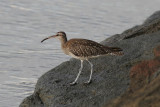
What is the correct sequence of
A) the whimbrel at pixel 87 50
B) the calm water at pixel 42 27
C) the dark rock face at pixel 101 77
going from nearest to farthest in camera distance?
1. the dark rock face at pixel 101 77
2. the whimbrel at pixel 87 50
3. the calm water at pixel 42 27

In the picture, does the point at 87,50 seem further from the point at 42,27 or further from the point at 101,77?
the point at 42,27

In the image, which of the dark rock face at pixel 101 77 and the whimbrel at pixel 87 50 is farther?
the whimbrel at pixel 87 50

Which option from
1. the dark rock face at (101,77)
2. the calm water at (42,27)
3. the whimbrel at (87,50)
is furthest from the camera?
the calm water at (42,27)

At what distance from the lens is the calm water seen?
67.3 ft

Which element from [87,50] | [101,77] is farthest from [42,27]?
[101,77]

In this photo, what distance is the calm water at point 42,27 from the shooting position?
20.5 metres

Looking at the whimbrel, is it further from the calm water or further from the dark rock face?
the calm water

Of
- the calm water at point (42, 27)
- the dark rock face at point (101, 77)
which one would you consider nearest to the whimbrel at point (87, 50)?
the dark rock face at point (101, 77)

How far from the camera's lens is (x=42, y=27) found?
3009 cm

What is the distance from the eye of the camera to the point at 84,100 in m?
12.1

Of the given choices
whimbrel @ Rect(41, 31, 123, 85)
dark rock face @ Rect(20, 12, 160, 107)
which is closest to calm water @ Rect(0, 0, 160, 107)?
dark rock face @ Rect(20, 12, 160, 107)

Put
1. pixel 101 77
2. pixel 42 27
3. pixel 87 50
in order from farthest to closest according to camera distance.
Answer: pixel 42 27, pixel 87 50, pixel 101 77

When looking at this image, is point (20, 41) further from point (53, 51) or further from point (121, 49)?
point (121, 49)

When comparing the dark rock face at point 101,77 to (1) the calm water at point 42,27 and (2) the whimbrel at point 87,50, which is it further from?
(1) the calm water at point 42,27
